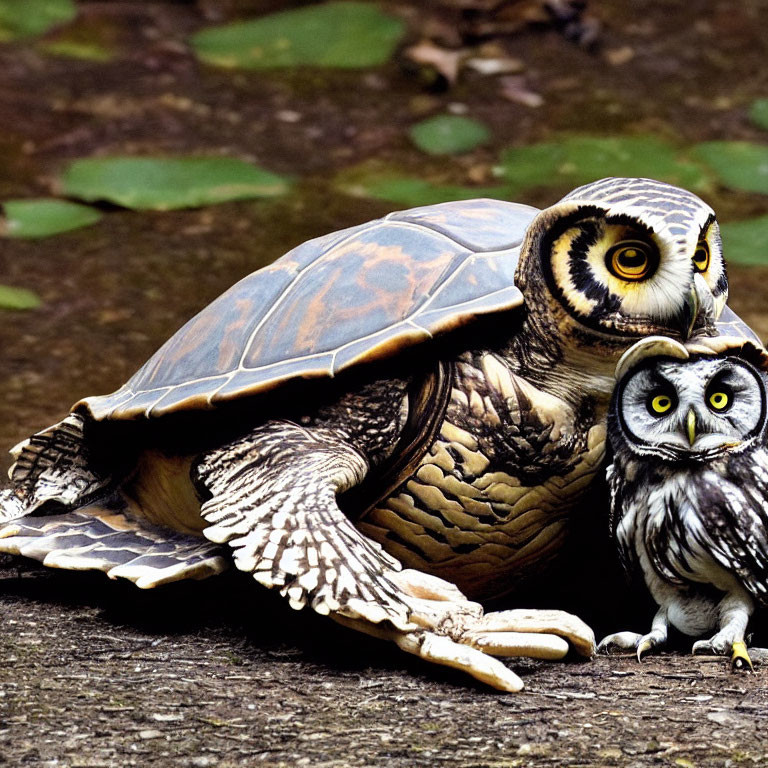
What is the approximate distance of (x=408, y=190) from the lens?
6008 millimetres

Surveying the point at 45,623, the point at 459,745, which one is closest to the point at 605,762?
the point at 459,745

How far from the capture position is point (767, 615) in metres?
2.02

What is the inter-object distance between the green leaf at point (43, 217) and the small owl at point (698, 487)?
175 inches

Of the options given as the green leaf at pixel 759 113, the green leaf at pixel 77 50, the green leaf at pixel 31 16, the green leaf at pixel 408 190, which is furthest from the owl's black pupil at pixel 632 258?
the green leaf at pixel 31 16

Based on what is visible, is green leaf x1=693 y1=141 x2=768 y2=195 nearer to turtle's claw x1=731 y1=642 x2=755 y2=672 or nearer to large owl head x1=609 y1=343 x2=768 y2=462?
large owl head x1=609 y1=343 x2=768 y2=462

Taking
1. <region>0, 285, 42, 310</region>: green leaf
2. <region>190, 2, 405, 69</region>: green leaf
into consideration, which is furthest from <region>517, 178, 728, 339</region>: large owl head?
<region>190, 2, 405, 69</region>: green leaf

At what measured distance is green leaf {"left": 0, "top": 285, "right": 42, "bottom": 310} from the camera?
502cm

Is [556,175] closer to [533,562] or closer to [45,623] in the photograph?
[533,562]

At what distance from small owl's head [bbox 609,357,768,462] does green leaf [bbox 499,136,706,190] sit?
4.29 metres

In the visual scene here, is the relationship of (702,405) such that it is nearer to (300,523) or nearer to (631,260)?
(631,260)

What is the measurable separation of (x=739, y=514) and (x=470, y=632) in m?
0.49

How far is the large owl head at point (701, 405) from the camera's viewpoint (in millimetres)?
1847

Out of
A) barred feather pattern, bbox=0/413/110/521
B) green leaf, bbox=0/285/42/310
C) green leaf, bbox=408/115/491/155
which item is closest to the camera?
barred feather pattern, bbox=0/413/110/521

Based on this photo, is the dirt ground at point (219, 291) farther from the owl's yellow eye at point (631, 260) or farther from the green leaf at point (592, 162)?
the owl's yellow eye at point (631, 260)
